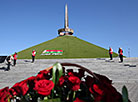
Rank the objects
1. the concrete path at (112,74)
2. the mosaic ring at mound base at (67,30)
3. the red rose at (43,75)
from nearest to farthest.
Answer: the red rose at (43,75)
the concrete path at (112,74)
the mosaic ring at mound base at (67,30)

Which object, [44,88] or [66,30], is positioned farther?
[66,30]

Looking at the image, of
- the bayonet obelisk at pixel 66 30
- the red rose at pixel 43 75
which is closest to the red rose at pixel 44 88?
the red rose at pixel 43 75

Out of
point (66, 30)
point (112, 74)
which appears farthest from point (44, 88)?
point (66, 30)

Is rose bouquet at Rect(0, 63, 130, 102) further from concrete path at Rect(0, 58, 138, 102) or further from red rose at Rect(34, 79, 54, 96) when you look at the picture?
concrete path at Rect(0, 58, 138, 102)

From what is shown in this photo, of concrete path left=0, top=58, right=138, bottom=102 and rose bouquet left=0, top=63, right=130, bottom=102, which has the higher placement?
rose bouquet left=0, top=63, right=130, bottom=102

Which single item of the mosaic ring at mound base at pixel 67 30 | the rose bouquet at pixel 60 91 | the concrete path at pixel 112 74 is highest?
the mosaic ring at mound base at pixel 67 30

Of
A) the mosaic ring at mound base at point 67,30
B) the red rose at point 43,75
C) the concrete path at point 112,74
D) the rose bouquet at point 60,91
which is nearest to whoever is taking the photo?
the rose bouquet at point 60,91

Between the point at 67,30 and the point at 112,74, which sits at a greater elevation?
the point at 67,30

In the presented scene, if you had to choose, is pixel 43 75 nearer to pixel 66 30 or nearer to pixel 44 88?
pixel 44 88

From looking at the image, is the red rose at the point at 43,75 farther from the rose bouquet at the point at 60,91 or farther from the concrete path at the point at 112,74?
the concrete path at the point at 112,74

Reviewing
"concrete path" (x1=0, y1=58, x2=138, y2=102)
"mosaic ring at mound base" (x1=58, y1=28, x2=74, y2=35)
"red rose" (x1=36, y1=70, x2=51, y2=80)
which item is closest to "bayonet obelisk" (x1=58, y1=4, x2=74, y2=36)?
"mosaic ring at mound base" (x1=58, y1=28, x2=74, y2=35)

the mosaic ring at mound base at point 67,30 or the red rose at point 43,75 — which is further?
the mosaic ring at mound base at point 67,30

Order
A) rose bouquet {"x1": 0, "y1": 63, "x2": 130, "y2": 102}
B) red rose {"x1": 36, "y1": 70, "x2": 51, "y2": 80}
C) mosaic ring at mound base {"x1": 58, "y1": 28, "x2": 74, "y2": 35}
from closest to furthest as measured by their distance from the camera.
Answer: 1. rose bouquet {"x1": 0, "y1": 63, "x2": 130, "y2": 102}
2. red rose {"x1": 36, "y1": 70, "x2": 51, "y2": 80}
3. mosaic ring at mound base {"x1": 58, "y1": 28, "x2": 74, "y2": 35}

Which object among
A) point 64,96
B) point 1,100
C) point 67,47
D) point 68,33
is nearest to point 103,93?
point 64,96
